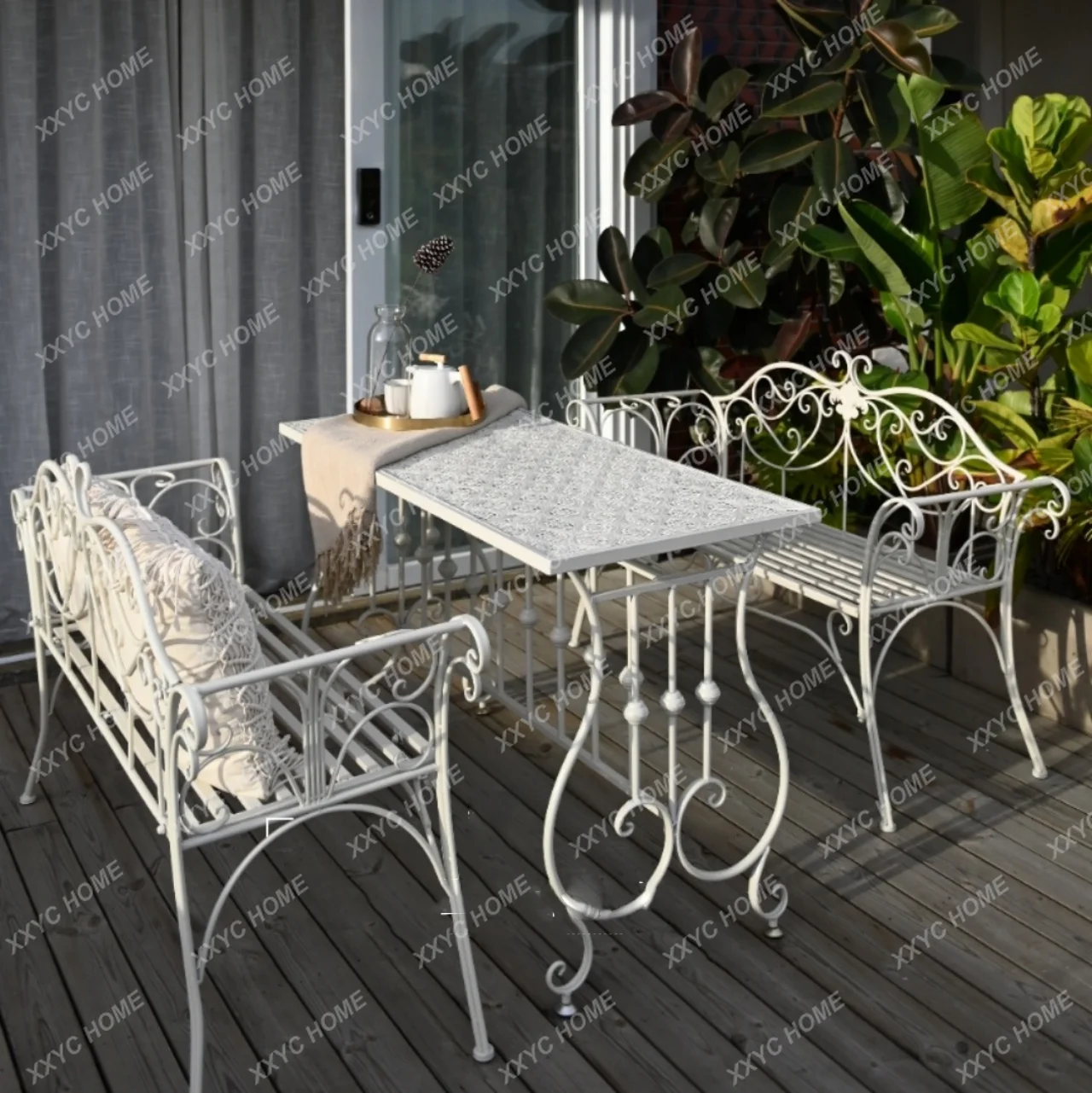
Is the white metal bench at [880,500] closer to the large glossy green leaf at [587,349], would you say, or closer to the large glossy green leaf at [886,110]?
the large glossy green leaf at [587,349]

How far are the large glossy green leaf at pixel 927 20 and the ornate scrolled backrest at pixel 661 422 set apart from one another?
1.17 m

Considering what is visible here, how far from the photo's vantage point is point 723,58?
461 centimetres

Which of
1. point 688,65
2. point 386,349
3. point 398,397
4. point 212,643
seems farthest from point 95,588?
point 688,65

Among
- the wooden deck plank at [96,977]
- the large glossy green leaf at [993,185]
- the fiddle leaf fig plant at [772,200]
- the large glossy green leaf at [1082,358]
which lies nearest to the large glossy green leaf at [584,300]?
the fiddle leaf fig plant at [772,200]

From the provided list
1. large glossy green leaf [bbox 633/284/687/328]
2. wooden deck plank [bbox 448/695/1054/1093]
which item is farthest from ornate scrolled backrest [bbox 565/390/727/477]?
wooden deck plank [bbox 448/695/1054/1093]

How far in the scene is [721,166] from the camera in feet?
14.4

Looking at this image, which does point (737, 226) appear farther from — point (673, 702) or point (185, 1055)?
point (185, 1055)

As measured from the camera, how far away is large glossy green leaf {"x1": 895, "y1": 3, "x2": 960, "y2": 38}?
4113mm

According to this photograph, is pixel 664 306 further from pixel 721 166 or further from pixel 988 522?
pixel 988 522

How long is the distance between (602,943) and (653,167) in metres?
2.61

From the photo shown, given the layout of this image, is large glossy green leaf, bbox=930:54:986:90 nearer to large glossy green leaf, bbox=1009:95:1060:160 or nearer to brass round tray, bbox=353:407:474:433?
large glossy green leaf, bbox=1009:95:1060:160

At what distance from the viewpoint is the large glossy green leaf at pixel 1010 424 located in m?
3.67

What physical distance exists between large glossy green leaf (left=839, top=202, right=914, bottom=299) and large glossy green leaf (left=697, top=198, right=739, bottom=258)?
1.71 feet

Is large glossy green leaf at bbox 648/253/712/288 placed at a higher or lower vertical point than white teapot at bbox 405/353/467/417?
higher
